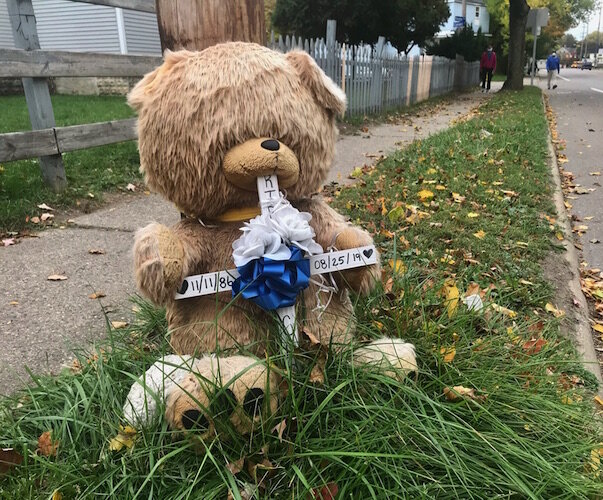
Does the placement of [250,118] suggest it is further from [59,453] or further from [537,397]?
[537,397]

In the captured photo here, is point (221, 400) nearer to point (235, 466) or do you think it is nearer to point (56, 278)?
point (235, 466)

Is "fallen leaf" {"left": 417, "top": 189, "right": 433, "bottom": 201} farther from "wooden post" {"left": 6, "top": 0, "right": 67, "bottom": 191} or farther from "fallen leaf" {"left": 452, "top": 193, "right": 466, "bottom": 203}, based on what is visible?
"wooden post" {"left": 6, "top": 0, "right": 67, "bottom": 191}

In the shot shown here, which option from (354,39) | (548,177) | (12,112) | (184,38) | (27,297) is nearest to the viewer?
(184,38)

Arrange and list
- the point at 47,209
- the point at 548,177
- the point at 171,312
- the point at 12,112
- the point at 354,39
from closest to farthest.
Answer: the point at 171,312
the point at 47,209
the point at 548,177
the point at 12,112
the point at 354,39

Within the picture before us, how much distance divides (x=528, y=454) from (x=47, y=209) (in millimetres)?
A: 4384

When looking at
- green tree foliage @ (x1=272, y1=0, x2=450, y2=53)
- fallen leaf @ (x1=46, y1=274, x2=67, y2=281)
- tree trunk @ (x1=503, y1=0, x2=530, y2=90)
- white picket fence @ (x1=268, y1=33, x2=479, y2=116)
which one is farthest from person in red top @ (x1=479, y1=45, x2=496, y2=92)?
fallen leaf @ (x1=46, y1=274, x2=67, y2=281)

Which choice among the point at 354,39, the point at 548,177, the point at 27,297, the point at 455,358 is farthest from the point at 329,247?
the point at 354,39

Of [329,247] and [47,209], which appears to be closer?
[329,247]

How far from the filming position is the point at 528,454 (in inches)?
60.8

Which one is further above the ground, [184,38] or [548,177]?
[184,38]

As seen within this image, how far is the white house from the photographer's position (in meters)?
17.0

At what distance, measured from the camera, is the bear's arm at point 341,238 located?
191 cm

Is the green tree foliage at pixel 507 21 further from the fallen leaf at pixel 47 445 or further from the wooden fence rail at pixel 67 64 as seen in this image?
the fallen leaf at pixel 47 445

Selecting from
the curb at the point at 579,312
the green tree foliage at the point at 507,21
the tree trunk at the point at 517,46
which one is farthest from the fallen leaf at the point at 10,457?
the green tree foliage at the point at 507,21
